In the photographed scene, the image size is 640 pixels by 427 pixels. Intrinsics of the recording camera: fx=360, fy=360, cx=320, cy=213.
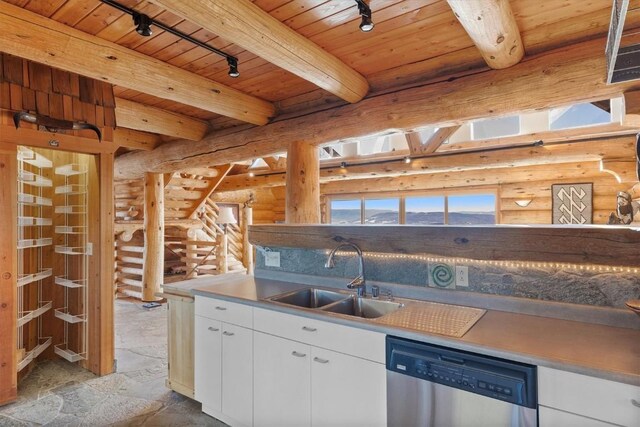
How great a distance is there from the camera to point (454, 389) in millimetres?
1459

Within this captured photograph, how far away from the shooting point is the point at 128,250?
6.14 metres

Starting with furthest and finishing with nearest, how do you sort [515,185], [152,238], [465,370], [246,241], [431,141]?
[246,241] < [515,185] < [431,141] < [152,238] < [465,370]

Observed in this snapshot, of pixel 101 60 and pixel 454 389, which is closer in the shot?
pixel 454 389

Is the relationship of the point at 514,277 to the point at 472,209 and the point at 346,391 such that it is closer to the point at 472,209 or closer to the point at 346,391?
the point at 346,391

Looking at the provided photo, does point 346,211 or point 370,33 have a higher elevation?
point 370,33

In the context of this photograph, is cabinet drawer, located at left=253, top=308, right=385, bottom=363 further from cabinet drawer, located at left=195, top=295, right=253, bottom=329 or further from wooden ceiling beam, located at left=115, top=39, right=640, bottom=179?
wooden ceiling beam, located at left=115, top=39, right=640, bottom=179

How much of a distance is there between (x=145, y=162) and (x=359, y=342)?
4.43 meters

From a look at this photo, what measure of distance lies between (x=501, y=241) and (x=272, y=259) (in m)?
1.75

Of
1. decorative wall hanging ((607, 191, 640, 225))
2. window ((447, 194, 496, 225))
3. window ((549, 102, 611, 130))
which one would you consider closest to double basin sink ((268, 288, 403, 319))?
decorative wall hanging ((607, 191, 640, 225))

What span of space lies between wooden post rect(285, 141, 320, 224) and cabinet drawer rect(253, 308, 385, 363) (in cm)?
130

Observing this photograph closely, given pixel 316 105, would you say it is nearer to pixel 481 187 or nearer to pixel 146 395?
pixel 146 395

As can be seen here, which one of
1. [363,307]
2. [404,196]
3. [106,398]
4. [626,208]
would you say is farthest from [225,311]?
[404,196]

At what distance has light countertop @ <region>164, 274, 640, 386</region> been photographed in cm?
123

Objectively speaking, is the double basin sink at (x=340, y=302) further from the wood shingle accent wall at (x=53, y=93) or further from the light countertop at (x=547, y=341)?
the wood shingle accent wall at (x=53, y=93)
